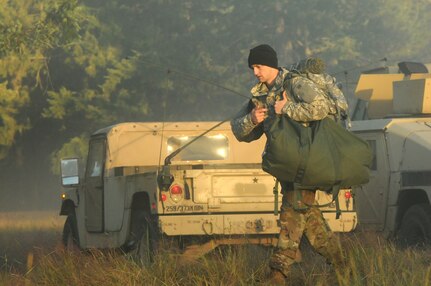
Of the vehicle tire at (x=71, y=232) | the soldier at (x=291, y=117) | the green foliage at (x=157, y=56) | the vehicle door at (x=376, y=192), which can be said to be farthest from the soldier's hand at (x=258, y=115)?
the green foliage at (x=157, y=56)

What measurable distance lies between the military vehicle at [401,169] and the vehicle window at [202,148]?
5.84ft

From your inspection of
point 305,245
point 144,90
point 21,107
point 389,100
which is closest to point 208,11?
point 144,90

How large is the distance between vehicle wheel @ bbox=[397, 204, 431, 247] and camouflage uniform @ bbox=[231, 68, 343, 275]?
545 cm

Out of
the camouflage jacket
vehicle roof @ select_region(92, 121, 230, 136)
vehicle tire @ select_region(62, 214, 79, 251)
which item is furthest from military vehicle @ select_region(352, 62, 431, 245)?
the camouflage jacket

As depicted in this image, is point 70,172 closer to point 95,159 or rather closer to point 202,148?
point 95,159

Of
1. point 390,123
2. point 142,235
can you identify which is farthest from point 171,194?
point 390,123

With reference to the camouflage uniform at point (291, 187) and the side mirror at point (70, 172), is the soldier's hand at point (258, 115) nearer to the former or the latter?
the camouflage uniform at point (291, 187)

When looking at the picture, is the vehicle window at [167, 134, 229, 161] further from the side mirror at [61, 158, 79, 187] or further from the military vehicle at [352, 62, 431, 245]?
the military vehicle at [352, 62, 431, 245]

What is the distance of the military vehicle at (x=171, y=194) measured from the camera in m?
12.7

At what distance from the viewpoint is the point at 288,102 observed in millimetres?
8211

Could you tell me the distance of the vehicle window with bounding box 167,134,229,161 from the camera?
1506cm

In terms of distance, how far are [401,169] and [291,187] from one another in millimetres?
6386

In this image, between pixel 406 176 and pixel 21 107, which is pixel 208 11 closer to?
pixel 21 107

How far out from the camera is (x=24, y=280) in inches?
399
